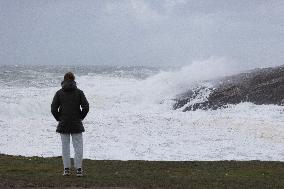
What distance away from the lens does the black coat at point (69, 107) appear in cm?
1188

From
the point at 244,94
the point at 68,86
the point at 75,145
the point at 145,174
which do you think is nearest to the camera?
the point at 68,86

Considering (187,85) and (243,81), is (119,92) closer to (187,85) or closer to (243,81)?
(187,85)

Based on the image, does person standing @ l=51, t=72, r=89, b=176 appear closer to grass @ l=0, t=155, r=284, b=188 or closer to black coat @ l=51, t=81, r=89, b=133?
black coat @ l=51, t=81, r=89, b=133

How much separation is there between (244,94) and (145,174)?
2432 centimetres

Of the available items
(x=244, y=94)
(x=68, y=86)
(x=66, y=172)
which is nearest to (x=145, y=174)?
(x=66, y=172)

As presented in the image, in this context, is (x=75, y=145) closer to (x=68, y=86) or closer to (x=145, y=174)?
(x=68, y=86)

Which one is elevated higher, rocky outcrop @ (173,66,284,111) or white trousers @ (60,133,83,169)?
rocky outcrop @ (173,66,284,111)

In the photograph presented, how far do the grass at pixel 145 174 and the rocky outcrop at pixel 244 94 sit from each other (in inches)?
756

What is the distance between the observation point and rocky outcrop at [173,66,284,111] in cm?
3500

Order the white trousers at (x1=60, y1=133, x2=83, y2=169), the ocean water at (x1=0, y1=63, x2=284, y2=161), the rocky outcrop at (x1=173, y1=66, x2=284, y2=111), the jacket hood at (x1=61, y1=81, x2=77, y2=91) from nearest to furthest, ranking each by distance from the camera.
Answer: the jacket hood at (x1=61, y1=81, x2=77, y2=91), the white trousers at (x1=60, y1=133, x2=83, y2=169), the ocean water at (x1=0, y1=63, x2=284, y2=161), the rocky outcrop at (x1=173, y1=66, x2=284, y2=111)

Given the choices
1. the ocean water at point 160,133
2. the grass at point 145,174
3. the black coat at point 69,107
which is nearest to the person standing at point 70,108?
the black coat at point 69,107

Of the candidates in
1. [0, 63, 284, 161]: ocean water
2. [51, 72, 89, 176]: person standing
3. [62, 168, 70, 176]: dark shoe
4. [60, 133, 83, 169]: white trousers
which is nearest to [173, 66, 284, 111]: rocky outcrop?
[0, 63, 284, 161]: ocean water

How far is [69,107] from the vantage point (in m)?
11.9

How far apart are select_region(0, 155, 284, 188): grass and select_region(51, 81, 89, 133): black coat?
1234 mm
